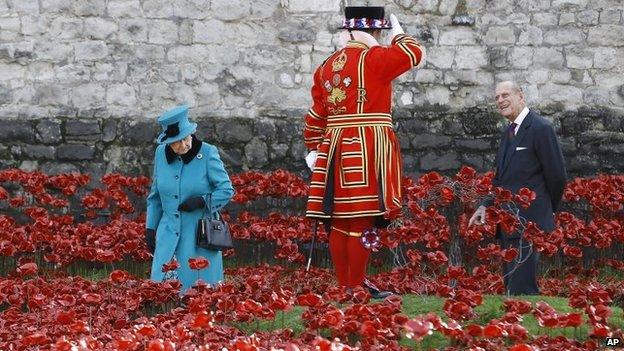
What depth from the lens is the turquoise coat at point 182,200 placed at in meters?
8.29

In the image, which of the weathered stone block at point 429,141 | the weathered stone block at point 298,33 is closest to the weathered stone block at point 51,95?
the weathered stone block at point 298,33

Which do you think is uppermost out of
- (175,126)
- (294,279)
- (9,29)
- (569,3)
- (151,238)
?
(569,3)

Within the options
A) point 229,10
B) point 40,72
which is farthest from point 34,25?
point 229,10

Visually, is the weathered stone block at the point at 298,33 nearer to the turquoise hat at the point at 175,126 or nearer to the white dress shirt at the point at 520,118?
the white dress shirt at the point at 520,118

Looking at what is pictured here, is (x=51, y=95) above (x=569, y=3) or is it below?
below

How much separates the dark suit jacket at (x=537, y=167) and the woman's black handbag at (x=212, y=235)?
1629mm

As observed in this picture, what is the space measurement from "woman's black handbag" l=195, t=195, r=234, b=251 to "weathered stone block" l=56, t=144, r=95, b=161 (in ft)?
12.5

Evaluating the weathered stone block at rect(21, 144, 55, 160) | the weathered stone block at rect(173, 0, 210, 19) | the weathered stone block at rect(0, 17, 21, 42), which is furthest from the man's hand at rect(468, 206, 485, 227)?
the weathered stone block at rect(0, 17, 21, 42)

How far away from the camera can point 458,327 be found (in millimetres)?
6008

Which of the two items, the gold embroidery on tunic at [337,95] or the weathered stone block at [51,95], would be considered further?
the weathered stone block at [51,95]

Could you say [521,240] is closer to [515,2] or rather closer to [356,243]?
[356,243]

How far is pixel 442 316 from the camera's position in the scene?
7145 mm

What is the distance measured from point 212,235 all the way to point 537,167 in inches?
73.7

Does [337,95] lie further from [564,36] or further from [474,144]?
[564,36]
